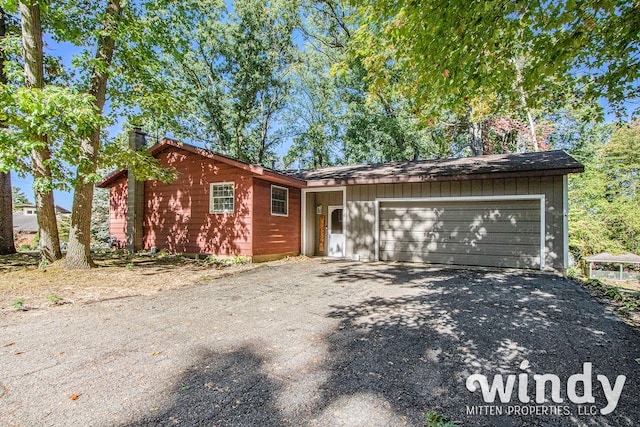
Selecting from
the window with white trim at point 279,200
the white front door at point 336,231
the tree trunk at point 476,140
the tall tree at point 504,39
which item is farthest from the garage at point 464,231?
the tree trunk at point 476,140

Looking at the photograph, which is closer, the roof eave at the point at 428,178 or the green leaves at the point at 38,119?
the green leaves at the point at 38,119

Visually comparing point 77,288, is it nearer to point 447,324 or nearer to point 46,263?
point 46,263

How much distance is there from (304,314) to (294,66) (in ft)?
63.0

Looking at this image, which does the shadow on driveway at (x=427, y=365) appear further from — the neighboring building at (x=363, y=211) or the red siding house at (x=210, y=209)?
the red siding house at (x=210, y=209)

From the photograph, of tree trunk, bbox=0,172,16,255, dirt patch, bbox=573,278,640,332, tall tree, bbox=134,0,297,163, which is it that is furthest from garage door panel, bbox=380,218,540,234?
tall tree, bbox=134,0,297,163

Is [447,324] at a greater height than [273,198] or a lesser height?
lesser

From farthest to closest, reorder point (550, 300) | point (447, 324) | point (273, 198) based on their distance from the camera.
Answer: point (273, 198) < point (550, 300) < point (447, 324)

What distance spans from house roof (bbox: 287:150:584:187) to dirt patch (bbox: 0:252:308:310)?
4536 mm

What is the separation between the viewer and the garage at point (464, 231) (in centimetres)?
834

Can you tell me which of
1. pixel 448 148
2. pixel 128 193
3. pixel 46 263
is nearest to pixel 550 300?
pixel 46 263

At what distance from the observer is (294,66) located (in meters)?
20.2

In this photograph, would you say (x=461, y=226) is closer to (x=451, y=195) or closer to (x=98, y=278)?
(x=451, y=195)

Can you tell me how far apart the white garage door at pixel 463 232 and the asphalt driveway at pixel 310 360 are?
3433 mm

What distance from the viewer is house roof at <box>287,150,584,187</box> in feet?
26.0
